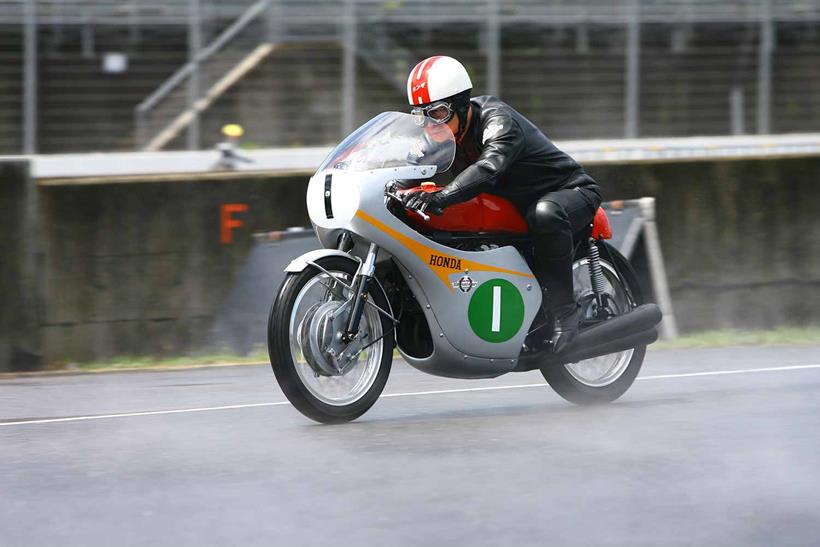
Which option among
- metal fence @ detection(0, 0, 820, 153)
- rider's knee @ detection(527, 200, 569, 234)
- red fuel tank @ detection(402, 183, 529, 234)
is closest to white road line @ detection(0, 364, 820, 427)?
red fuel tank @ detection(402, 183, 529, 234)

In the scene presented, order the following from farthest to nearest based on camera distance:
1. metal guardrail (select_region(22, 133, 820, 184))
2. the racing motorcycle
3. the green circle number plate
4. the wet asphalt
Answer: metal guardrail (select_region(22, 133, 820, 184))
the green circle number plate
the racing motorcycle
the wet asphalt

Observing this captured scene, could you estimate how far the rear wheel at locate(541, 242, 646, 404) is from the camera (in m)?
8.25

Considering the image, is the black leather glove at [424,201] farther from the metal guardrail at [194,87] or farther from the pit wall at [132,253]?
the metal guardrail at [194,87]

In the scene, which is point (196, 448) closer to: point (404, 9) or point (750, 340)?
point (750, 340)

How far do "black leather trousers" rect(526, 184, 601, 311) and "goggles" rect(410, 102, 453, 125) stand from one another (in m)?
0.66

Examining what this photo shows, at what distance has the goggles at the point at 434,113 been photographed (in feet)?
24.7

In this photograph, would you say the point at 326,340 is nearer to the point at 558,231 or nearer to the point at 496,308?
the point at 496,308

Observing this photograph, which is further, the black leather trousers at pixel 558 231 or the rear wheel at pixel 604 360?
the rear wheel at pixel 604 360

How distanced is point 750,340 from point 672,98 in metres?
13.3

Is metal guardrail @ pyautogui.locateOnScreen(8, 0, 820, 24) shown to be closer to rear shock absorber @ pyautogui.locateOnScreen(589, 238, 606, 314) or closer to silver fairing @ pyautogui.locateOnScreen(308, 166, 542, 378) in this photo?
rear shock absorber @ pyautogui.locateOnScreen(589, 238, 606, 314)

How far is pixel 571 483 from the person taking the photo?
613 centimetres

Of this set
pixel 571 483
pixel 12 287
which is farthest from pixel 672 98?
pixel 571 483

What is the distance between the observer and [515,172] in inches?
307

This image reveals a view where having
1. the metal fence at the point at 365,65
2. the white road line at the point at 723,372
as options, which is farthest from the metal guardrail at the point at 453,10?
the white road line at the point at 723,372
